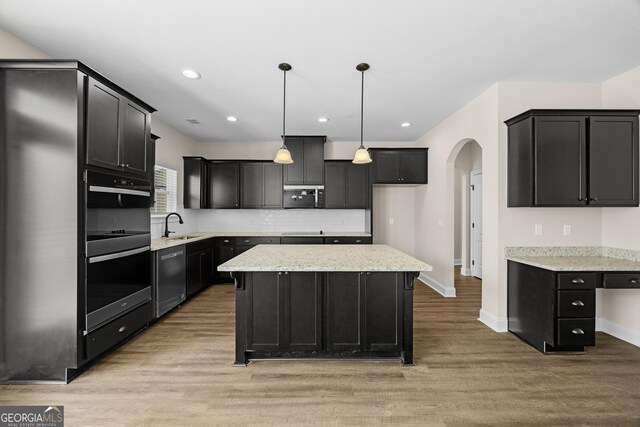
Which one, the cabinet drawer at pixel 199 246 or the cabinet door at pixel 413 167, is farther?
the cabinet door at pixel 413 167

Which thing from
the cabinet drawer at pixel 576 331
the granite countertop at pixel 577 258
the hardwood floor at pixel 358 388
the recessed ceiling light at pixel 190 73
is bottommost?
the hardwood floor at pixel 358 388

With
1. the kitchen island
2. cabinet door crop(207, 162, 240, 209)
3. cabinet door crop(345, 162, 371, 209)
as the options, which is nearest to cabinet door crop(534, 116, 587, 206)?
the kitchen island

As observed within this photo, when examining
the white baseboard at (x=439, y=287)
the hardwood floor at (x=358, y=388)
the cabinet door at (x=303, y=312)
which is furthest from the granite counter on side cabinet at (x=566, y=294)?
the cabinet door at (x=303, y=312)

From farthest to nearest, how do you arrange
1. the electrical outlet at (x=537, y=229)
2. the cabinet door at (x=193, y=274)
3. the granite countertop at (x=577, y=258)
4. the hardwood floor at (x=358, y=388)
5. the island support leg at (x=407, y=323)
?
the cabinet door at (x=193, y=274) < the electrical outlet at (x=537, y=229) < the granite countertop at (x=577, y=258) < the island support leg at (x=407, y=323) < the hardwood floor at (x=358, y=388)

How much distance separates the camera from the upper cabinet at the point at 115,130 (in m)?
2.23

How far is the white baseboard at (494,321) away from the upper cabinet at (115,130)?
4.19 m

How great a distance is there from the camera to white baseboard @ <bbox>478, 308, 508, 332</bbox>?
316 centimetres

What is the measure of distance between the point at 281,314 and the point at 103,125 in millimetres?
2211

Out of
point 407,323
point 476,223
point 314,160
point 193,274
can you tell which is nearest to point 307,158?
point 314,160

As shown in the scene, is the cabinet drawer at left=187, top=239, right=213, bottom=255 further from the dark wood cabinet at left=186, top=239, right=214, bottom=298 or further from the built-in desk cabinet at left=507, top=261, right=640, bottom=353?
the built-in desk cabinet at left=507, top=261, right=640, bottom=353

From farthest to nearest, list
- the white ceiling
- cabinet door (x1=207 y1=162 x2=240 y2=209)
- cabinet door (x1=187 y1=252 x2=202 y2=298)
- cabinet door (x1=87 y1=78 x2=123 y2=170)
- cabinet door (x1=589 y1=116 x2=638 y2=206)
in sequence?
cabinet door (x1=207 y1=162 x2=240 y2=209)
cabinet door (x1=187 y1=252 x2=202 y2=298)
cabinet door (x1=589 y1=116 x2=638 y2=206)
cabinet door (x1=87 y1=78 x2=123 y2=170)
the white ceiling

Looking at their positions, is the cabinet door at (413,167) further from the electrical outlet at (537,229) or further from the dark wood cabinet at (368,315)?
the dark wood cabinet at (368,315)

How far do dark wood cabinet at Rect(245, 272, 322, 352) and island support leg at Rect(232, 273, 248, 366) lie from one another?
0.12ft

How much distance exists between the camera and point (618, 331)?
3006 millimetres
